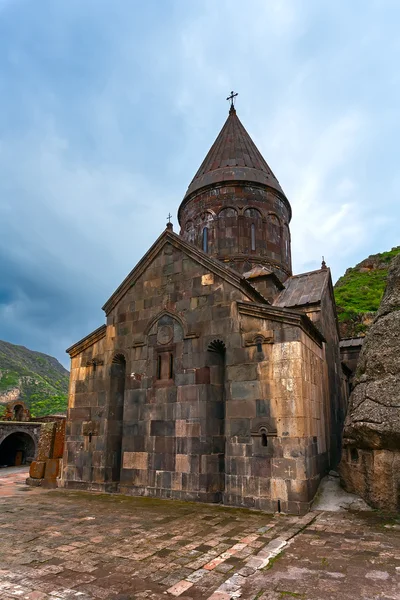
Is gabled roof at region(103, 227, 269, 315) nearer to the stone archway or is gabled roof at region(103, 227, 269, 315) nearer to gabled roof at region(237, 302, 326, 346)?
gabled roof at region(237, 302, 326, 346)

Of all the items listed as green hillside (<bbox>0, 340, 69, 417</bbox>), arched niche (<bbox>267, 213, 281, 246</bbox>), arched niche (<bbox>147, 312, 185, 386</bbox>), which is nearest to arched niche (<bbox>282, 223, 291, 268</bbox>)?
arched niche (<bbox>267, 213, 281, 246</bbox>)

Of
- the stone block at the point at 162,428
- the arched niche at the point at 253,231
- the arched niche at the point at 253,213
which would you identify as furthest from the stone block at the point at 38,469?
the arched niche at the point at 253,213

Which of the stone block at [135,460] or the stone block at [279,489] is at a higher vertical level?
the stone block at [135,460]

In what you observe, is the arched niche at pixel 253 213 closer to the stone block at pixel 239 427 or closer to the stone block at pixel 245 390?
the stone block at pixel 245 390

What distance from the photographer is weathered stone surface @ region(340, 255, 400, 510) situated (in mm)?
7230

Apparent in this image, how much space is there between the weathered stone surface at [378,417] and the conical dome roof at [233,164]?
→ 9.06m

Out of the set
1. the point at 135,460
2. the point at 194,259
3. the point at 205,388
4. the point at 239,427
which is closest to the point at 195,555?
the point at 239,427

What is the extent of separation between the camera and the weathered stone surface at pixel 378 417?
7230mm

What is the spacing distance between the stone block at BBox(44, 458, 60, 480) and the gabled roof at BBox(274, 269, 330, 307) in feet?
25.0

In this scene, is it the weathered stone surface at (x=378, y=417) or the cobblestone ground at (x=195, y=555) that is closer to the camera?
the cobblestone ground at (x=195, y=555)

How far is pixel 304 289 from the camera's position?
12.5 m

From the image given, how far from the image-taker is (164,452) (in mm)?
9406

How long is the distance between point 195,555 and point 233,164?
1483 cm

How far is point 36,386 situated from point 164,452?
64037 millimetres
